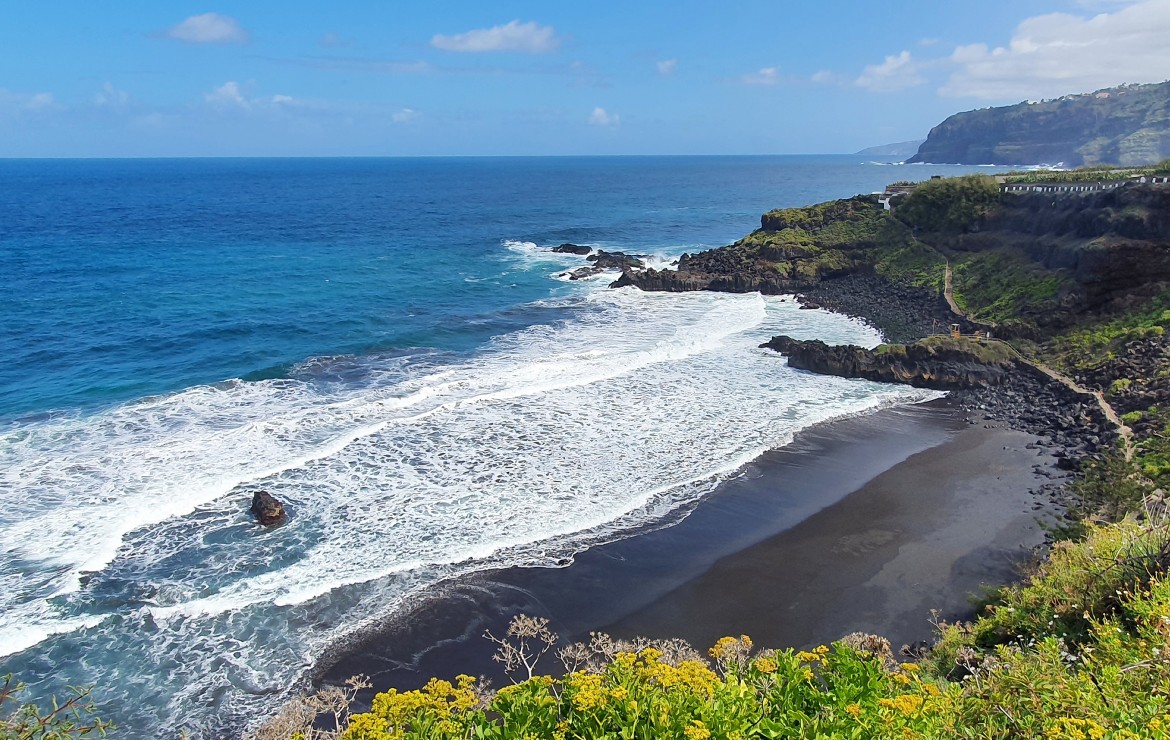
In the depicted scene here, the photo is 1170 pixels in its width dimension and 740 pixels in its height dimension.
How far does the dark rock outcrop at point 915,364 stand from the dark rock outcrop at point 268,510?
79.3ft

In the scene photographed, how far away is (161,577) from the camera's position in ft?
60.8

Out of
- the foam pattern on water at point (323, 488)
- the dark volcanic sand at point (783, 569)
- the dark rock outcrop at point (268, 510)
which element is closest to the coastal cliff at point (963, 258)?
the foam pattern on water at point (323, 488)

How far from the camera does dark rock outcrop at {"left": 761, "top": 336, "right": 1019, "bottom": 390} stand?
3262 cm

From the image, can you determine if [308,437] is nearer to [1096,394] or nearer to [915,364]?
[915,364]

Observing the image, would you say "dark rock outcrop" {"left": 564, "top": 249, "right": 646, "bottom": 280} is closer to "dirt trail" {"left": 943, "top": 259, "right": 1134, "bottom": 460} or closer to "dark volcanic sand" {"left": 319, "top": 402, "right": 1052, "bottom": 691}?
"dirt trail" {"left": 943, "top": 259, "right": 1134, "bottom": 460}

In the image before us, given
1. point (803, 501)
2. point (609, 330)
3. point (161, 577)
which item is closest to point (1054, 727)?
point (803, 501)

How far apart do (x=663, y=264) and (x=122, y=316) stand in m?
40.2

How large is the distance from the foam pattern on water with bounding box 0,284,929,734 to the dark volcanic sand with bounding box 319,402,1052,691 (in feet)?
3.63

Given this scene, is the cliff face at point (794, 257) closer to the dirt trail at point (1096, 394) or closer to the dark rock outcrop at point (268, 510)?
the dirt trail at point (1096, 394)

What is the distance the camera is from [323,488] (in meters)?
23.0

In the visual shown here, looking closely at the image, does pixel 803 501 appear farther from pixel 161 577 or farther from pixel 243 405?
pixel 243 405

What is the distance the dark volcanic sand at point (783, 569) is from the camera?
54.6 ft

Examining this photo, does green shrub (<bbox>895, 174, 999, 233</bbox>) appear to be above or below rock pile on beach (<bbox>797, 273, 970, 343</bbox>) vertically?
above

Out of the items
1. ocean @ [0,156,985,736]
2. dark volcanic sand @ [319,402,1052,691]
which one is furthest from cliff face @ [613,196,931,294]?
dark volcanic sand @ [319,402,1052,691]
